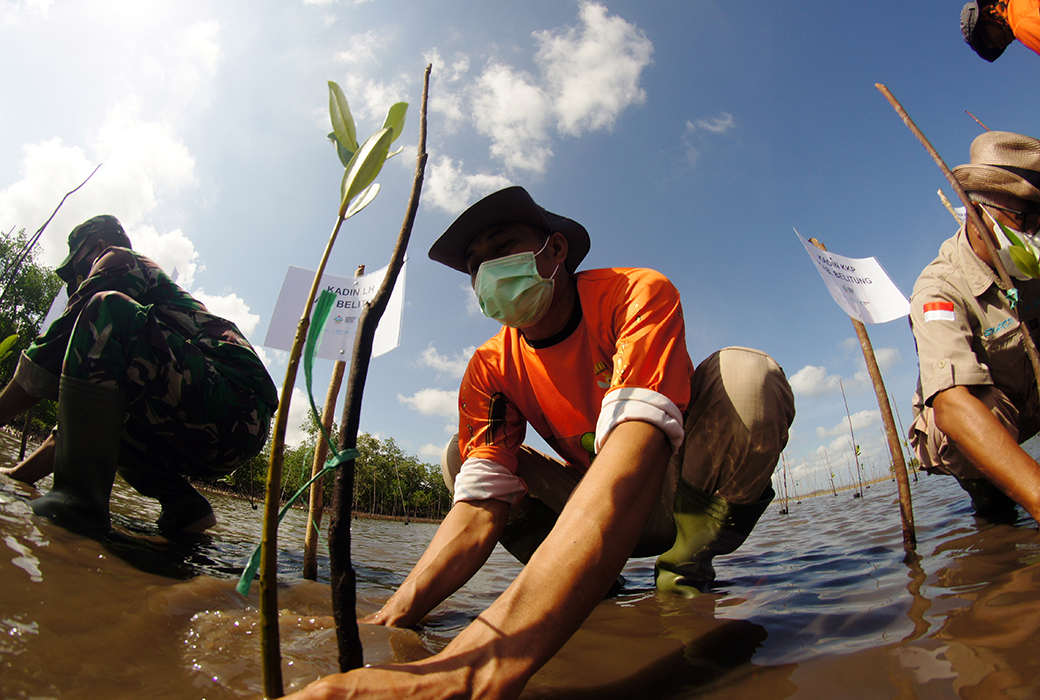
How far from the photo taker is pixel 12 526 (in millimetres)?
1398

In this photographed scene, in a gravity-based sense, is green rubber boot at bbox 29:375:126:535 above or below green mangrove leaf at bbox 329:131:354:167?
below

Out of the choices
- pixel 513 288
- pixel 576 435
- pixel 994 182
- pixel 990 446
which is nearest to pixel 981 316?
pixel 994 182

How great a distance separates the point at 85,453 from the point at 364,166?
1979mm

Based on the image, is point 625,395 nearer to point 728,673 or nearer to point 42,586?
point 728,673

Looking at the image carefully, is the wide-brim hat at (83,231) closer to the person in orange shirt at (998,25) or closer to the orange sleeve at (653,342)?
the orange sleeve at (653,342)

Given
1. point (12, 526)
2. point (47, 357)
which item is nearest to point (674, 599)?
point (12, 526)

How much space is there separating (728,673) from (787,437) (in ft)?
3.37

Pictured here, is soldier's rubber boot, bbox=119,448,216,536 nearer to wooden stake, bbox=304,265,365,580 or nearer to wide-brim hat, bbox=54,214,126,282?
wooden stake, bbox=304,265,365,580

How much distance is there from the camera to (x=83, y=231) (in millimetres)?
2645

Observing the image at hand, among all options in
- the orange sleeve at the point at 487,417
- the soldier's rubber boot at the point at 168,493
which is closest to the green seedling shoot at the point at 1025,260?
the orange sleeve at the point at 487,417

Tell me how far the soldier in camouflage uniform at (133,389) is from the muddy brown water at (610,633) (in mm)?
245


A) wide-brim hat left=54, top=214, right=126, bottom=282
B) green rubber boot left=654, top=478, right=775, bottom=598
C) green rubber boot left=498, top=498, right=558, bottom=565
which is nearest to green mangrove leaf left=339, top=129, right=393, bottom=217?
green rubber boot left=654, top=478, right=775, bottom=598

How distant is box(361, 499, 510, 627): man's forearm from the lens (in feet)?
4.66

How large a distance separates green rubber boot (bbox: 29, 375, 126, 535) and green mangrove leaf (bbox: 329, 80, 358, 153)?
6.20 feet
